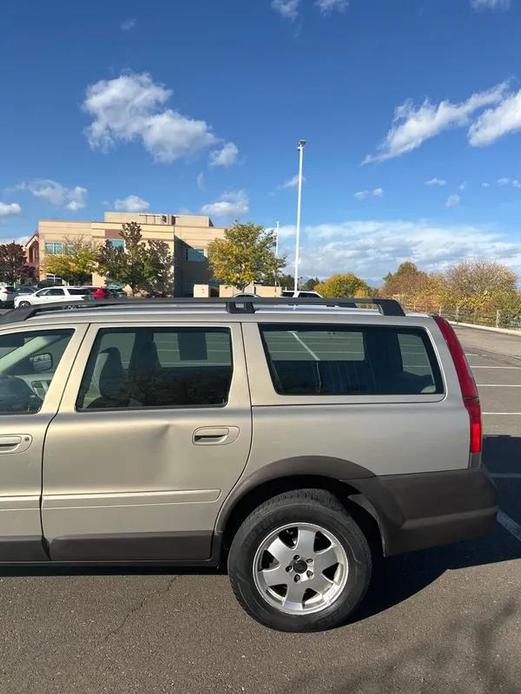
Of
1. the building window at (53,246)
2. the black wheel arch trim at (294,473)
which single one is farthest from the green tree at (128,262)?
the black wheel arch trim at (294,473)

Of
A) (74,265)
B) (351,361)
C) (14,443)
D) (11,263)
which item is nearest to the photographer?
(14,443)

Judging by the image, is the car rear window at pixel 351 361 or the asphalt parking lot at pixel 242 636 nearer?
the asphalt parking lot at pixel 242 636

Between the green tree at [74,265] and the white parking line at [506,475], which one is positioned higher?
the green tree at [74,265]

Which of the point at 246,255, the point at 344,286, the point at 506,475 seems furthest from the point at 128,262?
the point at 506,475

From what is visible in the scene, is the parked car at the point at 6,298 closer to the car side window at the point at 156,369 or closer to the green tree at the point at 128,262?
the green tree at the point at 128,262

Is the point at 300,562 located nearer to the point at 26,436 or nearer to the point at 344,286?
the point at 26,436

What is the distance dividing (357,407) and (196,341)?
959 millimetres

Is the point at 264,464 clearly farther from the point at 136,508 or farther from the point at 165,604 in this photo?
the point at 165,604

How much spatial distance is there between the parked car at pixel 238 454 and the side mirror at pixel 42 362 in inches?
0.8

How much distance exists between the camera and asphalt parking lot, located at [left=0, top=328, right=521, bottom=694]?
2.33m

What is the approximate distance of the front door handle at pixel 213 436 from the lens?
8.48ft

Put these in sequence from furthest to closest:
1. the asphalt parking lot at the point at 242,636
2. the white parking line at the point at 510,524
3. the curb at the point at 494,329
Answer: the curb at the point at 494,329
the white parking line at the point at 510,524
the asphalt parking lot at the point at 242,636

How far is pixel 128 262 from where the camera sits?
52.6 meters

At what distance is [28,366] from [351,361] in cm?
191
